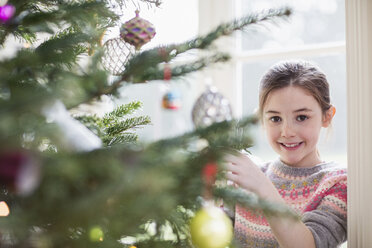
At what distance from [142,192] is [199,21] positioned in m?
1.76

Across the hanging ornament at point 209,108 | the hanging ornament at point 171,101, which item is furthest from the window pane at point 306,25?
the hanging ornament at point 171,101

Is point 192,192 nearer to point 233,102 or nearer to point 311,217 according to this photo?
point 311,217

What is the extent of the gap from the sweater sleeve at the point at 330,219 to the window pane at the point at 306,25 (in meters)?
0.79

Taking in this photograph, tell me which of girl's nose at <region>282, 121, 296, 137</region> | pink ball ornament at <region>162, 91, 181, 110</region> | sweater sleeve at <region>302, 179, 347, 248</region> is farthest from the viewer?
girl's nose at <region>282, 121, 296, 137</region>

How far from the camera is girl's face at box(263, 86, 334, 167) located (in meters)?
1.28

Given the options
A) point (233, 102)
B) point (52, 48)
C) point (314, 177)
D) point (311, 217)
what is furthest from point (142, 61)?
point (233, 102)

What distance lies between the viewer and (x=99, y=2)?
1.87 feet

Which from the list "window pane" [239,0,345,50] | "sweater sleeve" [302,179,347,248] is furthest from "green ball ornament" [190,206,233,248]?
"window pane" [239,0,345,50]

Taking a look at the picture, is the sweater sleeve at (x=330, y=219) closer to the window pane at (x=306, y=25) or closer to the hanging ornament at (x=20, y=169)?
the window pane at (x=306, y=25)

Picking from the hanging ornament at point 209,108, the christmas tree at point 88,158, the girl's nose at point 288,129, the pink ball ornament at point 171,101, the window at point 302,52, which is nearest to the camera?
the christmas tree at point 88,158

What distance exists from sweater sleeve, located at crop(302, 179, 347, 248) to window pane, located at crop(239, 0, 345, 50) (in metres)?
0.79

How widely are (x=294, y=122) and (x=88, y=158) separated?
98 centimetres

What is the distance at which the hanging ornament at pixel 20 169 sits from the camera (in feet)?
1.25

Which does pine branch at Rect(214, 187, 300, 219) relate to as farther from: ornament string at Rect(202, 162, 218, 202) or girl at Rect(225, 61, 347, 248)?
girl at Rect(225, 61, 347, 248)
